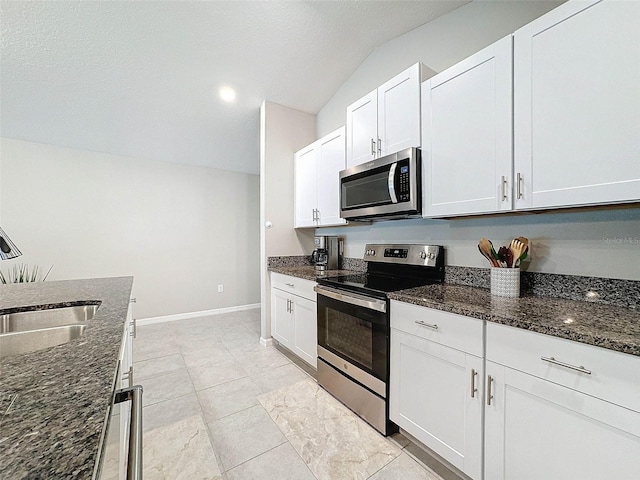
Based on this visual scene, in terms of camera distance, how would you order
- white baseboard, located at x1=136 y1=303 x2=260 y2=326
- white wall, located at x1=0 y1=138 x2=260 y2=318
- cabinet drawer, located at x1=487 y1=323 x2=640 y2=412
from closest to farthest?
cabinet drawer, located at x1=487 y1=323 x2=640 y2=412
white wall, located at x1=0 y1=138 x2=260 y2=318
white baseboard, located at x1=136 y1=303 x2=260 y2=326

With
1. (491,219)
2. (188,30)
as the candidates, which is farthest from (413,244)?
(188,30)

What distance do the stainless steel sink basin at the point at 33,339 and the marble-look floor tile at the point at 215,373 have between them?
1421mm

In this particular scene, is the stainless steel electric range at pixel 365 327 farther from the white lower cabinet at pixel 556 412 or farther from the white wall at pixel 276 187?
the white wall at pixel 276 187

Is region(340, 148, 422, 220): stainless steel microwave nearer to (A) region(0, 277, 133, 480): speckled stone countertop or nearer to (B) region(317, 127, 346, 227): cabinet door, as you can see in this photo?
(B) region(317, 127, 346, 227): cabinet door

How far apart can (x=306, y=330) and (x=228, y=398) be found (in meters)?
0.78

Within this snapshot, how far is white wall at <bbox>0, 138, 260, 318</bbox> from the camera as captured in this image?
3.21 meters

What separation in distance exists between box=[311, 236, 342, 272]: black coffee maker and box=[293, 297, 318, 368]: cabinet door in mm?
557

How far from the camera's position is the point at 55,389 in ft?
1.69

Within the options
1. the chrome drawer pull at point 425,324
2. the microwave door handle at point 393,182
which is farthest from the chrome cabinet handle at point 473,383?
the microwave door handle at point 393,182

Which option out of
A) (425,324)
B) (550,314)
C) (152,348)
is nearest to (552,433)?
(550,314)

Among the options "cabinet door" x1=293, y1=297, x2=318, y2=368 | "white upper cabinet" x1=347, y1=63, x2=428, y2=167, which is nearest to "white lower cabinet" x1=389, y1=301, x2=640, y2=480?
"cabinet door" x1=293, y1=297, x2=318, y2=368

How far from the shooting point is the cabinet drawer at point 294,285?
7.78 feet

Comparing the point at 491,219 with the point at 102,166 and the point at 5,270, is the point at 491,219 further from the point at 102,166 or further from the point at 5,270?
the point at 5,270

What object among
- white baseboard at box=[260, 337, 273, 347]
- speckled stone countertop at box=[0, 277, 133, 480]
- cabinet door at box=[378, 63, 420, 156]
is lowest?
white baseboard at box=[260, 337, 273, 347]
